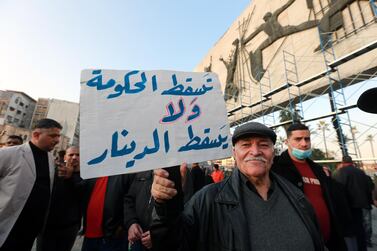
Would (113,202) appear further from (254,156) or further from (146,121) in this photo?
(254,156)

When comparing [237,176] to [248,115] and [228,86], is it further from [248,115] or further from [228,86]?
[228,86]

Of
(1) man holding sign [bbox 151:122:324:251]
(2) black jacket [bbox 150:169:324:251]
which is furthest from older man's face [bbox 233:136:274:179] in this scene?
(2) black jacket [bbox 150:169:324:251]

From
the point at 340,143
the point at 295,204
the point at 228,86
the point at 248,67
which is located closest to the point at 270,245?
the point at 295,204

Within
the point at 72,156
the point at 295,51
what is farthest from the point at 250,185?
the point at 295,51

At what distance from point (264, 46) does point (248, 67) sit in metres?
1.98

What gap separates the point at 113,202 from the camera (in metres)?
1.91

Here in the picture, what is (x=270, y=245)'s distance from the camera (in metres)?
0.95

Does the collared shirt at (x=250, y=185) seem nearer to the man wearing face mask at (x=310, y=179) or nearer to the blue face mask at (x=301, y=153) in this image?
the man wearing face mask at (x=310, y=179)

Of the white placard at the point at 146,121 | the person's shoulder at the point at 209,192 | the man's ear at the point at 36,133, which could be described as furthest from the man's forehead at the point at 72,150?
the person's shoulder at the point at 209,192

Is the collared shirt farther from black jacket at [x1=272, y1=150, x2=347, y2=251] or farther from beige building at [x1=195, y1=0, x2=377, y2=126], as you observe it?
beige building at [x1=195, y1=0, x2=377, y2=126]

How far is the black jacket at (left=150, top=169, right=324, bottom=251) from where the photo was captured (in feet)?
2.70

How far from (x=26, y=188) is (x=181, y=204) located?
145cm

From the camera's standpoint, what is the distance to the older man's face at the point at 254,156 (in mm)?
1158

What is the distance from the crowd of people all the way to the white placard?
136 mm
